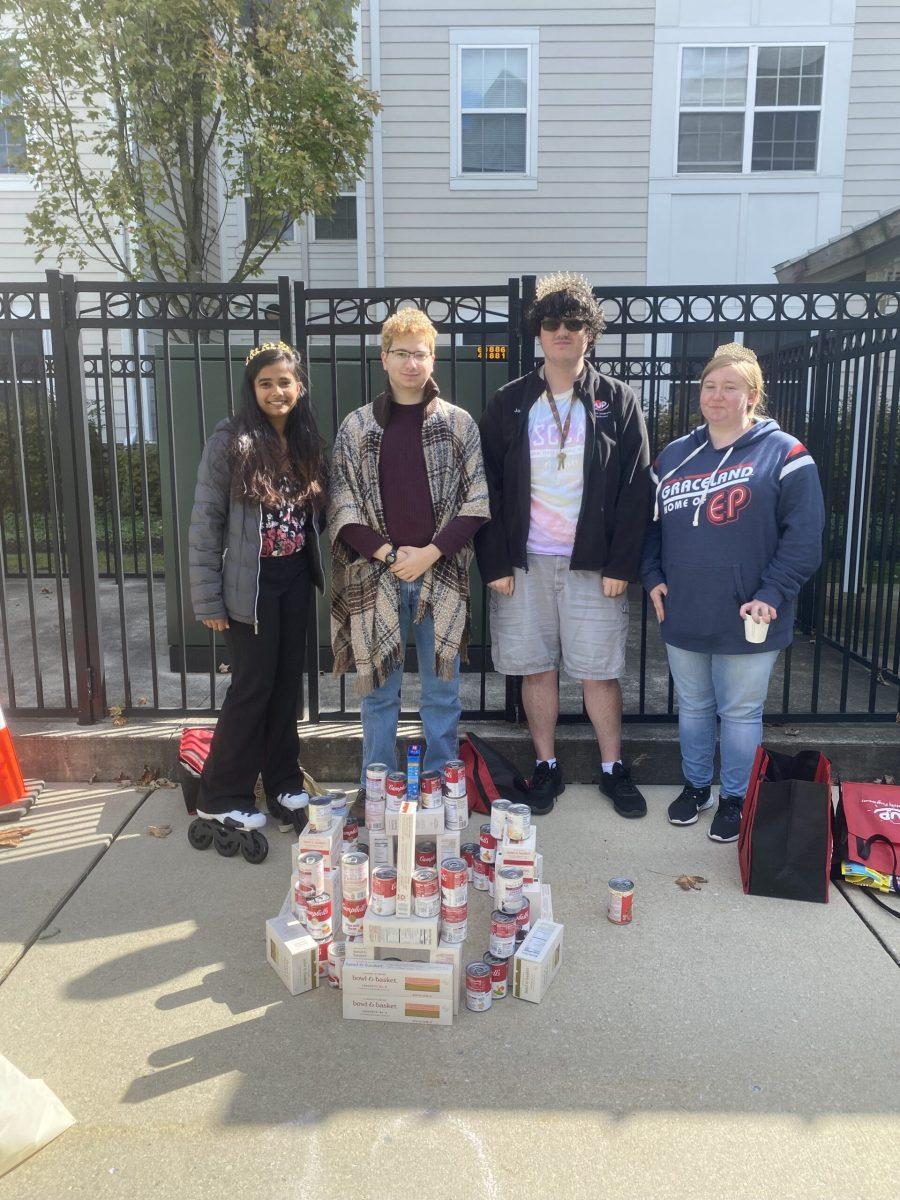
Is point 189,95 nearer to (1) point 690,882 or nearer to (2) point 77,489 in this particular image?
(2) point 77,489

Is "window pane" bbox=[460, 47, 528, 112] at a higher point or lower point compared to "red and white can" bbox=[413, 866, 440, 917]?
higher

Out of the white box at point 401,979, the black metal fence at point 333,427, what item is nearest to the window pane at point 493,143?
the black metal fence at point 333,427

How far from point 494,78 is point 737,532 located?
8.10 metres

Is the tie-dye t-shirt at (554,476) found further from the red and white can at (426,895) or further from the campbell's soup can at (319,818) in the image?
the red and white can at (426,895)

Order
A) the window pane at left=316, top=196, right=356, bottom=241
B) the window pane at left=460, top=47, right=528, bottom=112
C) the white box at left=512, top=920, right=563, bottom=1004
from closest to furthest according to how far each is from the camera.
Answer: the white box at left=512, top=920, right=563, bottom=1004 < the window pane at left=460, top=47, right=528, bottom=112 < the window pane at left=316, top=196, right=356, bottom=241

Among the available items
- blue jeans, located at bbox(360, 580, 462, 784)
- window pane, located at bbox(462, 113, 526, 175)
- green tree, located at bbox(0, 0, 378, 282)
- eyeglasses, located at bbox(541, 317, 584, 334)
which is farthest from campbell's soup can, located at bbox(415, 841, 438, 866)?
window pane, located at bbox(462, 113, 526, 175)

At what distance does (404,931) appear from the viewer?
8.18 ft

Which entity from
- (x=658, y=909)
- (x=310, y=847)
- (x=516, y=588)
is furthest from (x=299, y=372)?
(x=658, y=909)

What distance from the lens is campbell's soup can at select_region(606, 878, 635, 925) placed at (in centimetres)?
296

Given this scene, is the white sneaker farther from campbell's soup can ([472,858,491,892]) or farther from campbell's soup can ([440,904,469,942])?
campbell's soup can ([440,904,469,942])

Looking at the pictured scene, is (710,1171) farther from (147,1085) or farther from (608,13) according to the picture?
(608,13)

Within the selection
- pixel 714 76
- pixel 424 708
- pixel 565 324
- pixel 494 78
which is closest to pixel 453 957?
pixel 424 708

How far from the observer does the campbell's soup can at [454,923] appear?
2.55 m

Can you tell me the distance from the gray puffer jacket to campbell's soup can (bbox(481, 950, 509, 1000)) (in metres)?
1.49
